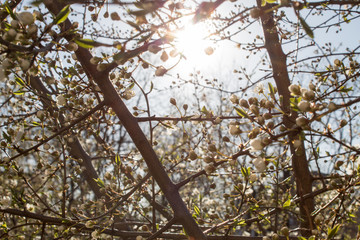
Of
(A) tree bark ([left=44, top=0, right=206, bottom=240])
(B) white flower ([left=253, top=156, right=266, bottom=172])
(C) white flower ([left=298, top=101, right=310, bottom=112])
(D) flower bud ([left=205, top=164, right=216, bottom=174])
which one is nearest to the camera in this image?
(C) white flower ([left=298, top=101, right=310, bottom=112])

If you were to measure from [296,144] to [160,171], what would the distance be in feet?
2.34

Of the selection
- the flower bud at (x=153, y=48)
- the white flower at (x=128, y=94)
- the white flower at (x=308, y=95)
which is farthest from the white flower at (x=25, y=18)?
the white flower at (x=308, y=95)

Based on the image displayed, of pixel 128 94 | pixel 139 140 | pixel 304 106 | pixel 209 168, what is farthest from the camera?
pixel 128 94

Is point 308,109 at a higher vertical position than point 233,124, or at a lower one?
lower

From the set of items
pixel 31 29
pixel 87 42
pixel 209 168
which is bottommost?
pixel 209 168

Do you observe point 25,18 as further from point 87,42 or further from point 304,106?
point 304,106

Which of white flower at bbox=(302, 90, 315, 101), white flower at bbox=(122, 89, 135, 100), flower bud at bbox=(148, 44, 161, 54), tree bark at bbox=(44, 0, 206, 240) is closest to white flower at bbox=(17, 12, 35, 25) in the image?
tree bark at bbox=(44, 0, 206, 240)

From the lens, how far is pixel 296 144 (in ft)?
3.92

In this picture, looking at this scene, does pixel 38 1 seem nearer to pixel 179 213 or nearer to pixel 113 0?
pixel 113 0

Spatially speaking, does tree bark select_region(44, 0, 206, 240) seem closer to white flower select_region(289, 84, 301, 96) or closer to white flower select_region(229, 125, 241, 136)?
white flower select_region(229, 125, 241, 136)

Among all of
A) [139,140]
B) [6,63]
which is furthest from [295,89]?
[6,63]

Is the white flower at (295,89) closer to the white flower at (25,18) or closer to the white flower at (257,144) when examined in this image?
the white flower at (257,144)

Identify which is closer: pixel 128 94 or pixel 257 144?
pixel 257 144

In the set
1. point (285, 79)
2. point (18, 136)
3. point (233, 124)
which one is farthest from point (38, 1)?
point (285, 79)
